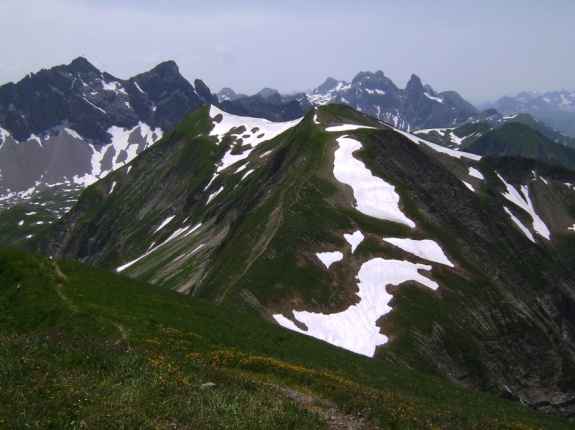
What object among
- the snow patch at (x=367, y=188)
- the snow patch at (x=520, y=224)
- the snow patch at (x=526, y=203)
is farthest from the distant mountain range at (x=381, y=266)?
the snow patch at (x=526, y=203)

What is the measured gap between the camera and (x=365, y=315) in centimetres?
5631

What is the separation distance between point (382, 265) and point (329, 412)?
1856 inches

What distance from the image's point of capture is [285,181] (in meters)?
92.5

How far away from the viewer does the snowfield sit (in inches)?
2062

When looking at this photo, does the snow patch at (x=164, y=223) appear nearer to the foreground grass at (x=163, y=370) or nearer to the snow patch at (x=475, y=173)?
the snow patch at (x=475, y=173)

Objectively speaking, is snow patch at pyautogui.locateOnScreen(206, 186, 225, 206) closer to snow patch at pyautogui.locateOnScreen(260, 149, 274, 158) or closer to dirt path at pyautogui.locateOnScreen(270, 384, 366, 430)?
snow patch at pyautogui.locateOnScreen(260, 149, 274, 158)

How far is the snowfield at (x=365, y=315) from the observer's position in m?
52.4

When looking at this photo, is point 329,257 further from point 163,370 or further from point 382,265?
point 163,370

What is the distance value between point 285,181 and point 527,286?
48.4 metres

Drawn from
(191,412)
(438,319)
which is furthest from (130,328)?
(438,319)

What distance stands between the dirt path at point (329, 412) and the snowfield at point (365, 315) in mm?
31415

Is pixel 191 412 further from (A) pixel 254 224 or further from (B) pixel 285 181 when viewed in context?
(B) pixel 285 181

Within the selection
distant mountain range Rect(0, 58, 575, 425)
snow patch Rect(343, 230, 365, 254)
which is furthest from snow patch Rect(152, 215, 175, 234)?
snow patch Rect(343, 230, 365, 254)

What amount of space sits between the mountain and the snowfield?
0.17 meters
